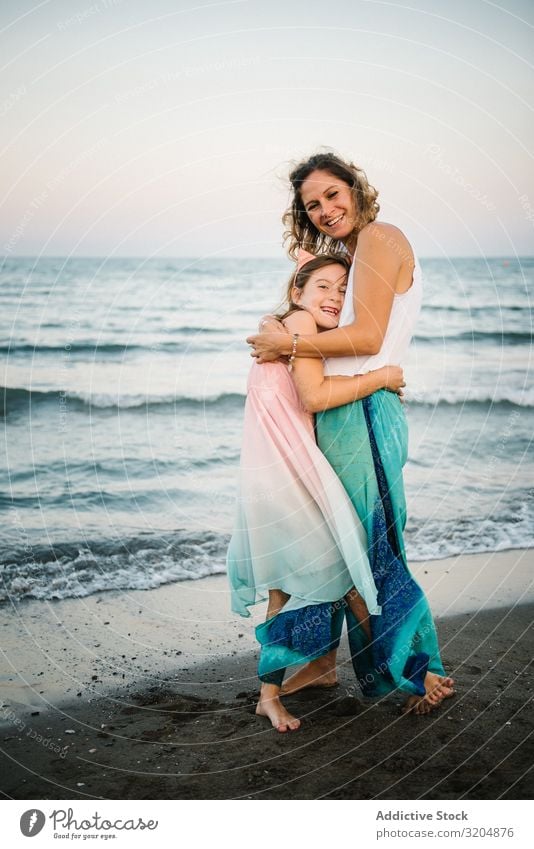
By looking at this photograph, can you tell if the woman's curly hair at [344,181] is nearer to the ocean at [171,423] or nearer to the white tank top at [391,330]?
the white tank top at [391,330]

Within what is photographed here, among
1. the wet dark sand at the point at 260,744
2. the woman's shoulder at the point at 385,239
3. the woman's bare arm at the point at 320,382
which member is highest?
the woman's shoulder at the point at 385,239

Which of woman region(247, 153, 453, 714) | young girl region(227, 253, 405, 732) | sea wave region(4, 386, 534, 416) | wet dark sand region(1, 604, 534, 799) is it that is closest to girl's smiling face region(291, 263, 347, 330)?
young girl region(227, 253, 405, 732)

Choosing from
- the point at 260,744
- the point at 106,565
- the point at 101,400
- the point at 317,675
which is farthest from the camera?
the point at 101,400

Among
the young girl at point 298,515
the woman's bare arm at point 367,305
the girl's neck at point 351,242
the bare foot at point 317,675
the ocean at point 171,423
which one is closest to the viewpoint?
the woman's bare arm at point 367,305

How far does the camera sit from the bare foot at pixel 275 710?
11.1 feet

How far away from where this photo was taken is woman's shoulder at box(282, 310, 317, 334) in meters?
3.43

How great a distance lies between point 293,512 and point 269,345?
2.25 ft

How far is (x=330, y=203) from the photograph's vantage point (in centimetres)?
356

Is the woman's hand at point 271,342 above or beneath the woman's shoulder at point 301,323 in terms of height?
beneath

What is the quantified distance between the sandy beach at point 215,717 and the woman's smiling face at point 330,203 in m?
2.02

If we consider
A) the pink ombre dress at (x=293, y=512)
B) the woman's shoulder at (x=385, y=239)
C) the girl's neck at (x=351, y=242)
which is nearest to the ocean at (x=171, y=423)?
the pink ombre dress at (x=293, y=512)

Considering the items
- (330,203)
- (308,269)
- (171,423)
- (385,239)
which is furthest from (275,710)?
(171,423)

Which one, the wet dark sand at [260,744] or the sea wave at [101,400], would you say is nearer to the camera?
the wet dark sand at [260,744]

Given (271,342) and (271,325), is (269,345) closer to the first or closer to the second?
(271,342)
